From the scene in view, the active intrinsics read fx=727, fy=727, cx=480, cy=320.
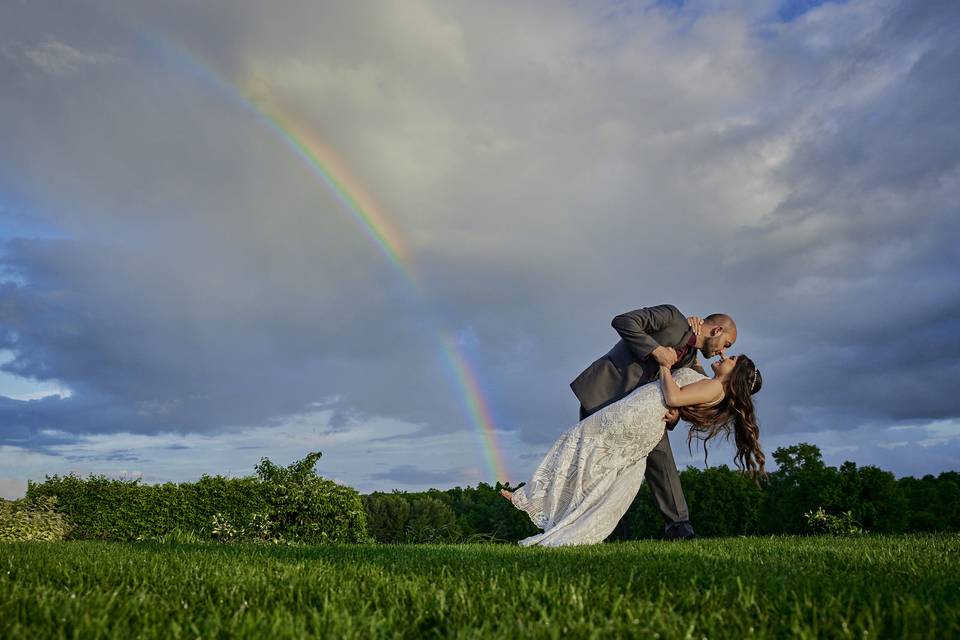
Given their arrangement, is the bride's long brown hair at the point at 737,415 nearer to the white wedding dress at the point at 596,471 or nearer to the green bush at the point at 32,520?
the white wedding dress at the point at 596,471

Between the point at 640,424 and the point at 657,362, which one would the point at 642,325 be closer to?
the point at 657,362

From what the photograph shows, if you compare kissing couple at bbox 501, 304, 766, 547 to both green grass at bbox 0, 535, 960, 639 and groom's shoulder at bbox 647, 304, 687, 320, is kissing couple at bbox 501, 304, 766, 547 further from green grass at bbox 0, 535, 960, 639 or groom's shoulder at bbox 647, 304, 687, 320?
green grass at bbox 0, 535, 960, 639

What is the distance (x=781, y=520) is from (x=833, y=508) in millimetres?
1612

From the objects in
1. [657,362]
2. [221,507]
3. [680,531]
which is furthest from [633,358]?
[221,507]

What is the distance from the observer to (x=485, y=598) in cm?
289

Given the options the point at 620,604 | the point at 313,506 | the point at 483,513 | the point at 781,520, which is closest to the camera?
the point at 620,604

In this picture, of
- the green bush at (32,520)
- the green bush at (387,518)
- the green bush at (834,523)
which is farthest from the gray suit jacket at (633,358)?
the green bush at (32,520)

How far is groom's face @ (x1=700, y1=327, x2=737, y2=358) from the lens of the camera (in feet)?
26.2

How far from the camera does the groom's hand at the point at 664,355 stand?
26.2 ft

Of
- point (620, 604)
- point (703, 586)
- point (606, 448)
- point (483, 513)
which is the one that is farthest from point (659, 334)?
point (483, 513)

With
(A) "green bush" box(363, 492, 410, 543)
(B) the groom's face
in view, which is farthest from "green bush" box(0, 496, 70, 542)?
(B) the groom's face

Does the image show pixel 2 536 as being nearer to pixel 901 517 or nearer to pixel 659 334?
pixel 659 334

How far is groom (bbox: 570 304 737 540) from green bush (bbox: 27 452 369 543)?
15.8ft

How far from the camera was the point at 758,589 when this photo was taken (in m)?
3.16
